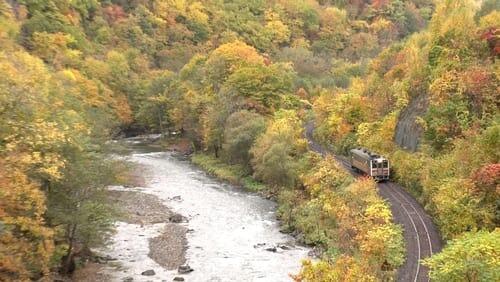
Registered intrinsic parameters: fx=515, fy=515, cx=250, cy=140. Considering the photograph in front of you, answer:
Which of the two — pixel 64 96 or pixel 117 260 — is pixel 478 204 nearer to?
pixel 117 260

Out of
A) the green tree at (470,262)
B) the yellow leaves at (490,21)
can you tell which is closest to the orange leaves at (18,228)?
the green tree at (470,262)

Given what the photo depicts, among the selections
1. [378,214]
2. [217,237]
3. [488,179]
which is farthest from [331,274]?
[217,237]

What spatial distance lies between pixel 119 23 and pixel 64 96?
8037cm

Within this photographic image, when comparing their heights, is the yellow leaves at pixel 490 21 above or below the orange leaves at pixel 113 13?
below

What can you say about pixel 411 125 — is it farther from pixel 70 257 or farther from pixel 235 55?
pixel 235 55

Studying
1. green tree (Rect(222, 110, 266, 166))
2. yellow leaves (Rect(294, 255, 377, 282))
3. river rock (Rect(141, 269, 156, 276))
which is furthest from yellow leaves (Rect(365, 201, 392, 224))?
green tree (Rect(222, 110, 266, 166))

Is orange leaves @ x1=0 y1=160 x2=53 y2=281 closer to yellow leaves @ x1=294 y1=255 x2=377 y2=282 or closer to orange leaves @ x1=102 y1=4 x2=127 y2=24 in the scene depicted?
yellow leaves @ x1=294 y1=255 x2=377 y2=282

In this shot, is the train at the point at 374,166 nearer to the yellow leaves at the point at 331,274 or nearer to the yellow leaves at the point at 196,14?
the yellow leaves at the point at 331,274

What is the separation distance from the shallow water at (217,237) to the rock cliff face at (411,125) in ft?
44.7

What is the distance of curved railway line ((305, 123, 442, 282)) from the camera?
26.3 m

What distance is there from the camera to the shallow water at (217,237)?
33469 mm

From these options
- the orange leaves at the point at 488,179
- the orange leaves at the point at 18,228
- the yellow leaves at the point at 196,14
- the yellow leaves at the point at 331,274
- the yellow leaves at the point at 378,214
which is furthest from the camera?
the yellow leaves at the point at 196,14

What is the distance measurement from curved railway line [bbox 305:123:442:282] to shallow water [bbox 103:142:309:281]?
290 inches

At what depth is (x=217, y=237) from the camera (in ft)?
135
